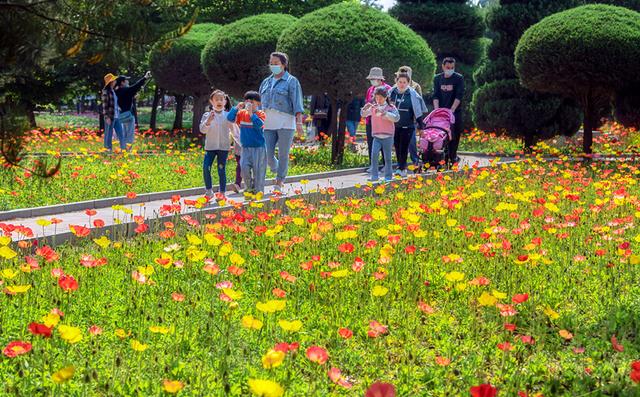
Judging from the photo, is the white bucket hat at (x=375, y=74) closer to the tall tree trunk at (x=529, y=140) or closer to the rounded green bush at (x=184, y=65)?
the tall tree trunk at (x=529, y=140)

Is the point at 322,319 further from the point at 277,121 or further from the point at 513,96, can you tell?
the point at 513,96

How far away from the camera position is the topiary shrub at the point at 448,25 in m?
26.7

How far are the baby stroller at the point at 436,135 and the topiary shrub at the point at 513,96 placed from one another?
6.14 metres

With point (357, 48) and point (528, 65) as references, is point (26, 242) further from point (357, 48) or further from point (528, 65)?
point (528, 65)

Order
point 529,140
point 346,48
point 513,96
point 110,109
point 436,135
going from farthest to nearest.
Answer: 1. point 513,96
2. point 529,140
3. point 110,109
4. point 346,48
5. point 436,135

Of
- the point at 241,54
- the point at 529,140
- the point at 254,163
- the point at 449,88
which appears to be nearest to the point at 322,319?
the point at 254,163

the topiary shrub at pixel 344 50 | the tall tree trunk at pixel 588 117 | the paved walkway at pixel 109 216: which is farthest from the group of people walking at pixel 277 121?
the tall tree trunk at pixel 588 117

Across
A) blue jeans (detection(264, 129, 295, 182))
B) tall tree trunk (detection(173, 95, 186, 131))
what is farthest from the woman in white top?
tall tree trunk (detection(173, 95, 186, 131))

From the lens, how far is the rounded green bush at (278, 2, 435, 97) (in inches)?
A: 629

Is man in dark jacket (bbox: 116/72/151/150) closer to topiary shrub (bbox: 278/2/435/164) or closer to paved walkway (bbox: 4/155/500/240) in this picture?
topiary shrub (bbox: 278/2/435/164)

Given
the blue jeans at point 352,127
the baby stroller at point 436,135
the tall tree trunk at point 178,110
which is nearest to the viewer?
the baby stroller at point 436,135

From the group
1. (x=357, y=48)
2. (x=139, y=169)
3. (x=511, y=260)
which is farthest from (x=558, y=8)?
(x=511, y=260)

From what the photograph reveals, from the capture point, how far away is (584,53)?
16.0m

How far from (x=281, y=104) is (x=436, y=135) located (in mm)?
4062
